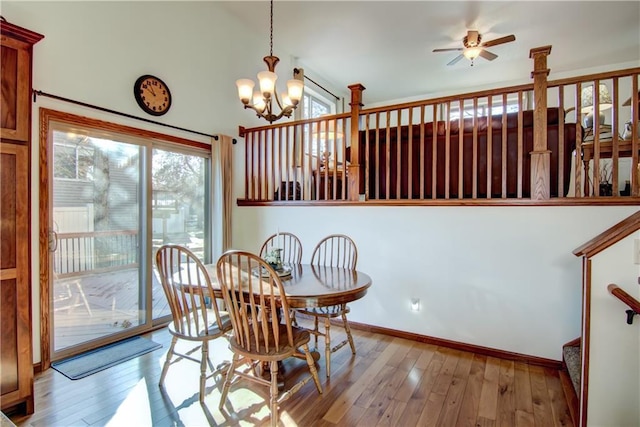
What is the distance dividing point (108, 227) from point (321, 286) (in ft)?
7.39

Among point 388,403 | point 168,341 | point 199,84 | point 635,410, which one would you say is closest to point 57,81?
point 199,84

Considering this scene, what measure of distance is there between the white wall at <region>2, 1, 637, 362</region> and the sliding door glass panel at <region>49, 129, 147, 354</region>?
0.70 ft

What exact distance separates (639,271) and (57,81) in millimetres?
4149

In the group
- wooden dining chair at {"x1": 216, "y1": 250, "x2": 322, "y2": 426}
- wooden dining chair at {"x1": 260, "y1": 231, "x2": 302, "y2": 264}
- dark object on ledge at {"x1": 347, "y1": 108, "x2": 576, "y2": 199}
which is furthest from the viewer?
wooden dining chair at {"x1": 260, "y1": 231, "x2": 302, "y2": 264}

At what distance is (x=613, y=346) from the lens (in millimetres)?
1760

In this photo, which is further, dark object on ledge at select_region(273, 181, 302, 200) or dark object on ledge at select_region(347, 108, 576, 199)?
dark object on ledge at select_region(273, 181, 302, 200)

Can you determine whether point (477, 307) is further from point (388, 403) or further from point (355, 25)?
point (355, 25)

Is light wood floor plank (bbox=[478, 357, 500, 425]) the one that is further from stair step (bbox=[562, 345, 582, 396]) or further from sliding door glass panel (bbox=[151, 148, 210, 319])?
sliding door glass panel (bbox=[151, 148, 210, 319])

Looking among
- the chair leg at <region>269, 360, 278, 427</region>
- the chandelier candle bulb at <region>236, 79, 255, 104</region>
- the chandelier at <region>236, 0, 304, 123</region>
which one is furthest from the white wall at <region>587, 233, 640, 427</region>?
the chandelier candle bulb at <region>236, 79, 255, 104</region>

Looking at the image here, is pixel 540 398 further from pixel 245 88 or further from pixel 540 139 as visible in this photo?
pixel 245 88

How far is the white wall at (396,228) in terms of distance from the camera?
262 centimetres

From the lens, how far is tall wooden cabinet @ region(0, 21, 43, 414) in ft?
6.27

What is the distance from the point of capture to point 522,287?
2.77 metres

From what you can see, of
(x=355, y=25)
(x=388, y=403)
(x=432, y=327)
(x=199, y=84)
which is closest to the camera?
(x=388, y=403)
